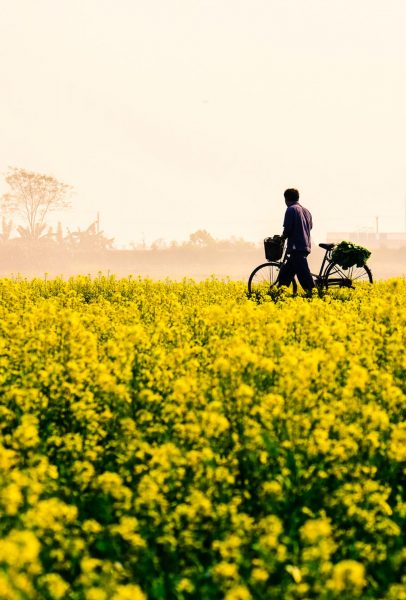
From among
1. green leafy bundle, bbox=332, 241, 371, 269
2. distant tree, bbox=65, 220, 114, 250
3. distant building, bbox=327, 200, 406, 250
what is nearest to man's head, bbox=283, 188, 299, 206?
green leafy bundle, bbox=332, 241, 371, 269

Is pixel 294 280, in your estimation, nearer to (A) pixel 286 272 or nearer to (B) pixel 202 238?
(A) pixel 286 272

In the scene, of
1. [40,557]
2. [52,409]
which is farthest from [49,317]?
[40,557]

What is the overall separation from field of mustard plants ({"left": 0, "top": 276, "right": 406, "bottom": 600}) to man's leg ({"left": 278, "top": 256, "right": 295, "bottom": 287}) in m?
5.59

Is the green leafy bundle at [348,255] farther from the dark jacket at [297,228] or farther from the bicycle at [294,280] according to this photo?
the dark jacket at [297,228]

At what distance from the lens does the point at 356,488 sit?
363 centimetres

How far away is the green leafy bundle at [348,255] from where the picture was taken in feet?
40.4

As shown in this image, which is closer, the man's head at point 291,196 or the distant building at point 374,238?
the man's head at point 291,196

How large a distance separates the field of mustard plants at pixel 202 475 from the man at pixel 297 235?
541 centimetres

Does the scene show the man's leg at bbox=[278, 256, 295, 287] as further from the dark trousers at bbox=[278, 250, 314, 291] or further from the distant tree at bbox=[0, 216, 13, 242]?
the distant tree at bbox=[0, 216, 13, 242]

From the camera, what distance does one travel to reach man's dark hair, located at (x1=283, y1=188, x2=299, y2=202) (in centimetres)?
1159

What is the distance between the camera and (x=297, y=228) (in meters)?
11.5

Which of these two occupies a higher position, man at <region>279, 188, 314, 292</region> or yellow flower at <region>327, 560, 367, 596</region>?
man at <region>279, 188, 314, 292</region>

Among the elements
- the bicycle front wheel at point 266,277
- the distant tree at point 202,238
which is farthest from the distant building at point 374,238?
the bicycle front wheel at point 266,277

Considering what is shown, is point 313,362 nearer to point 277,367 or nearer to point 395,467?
point 277,367
